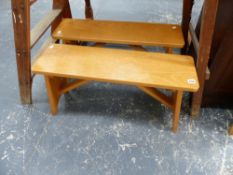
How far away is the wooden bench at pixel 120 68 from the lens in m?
1.18

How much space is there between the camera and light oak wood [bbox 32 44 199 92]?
3.86 ft

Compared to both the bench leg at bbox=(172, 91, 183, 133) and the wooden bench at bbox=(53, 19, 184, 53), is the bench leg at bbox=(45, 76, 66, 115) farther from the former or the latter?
the bench leg at bbox=(172, 91, 183, 133)

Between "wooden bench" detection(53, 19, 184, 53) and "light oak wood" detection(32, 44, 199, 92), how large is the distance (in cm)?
14

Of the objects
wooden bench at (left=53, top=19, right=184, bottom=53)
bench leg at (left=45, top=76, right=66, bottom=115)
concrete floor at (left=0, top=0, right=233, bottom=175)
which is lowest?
concrete floor at (left=0, top=0, right=233, bottom=175)

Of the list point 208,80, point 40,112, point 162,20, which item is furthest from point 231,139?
point 162,20

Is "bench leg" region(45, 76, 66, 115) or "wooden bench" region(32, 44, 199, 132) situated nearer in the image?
"wooden bench" region(32, 44, 199, 132)

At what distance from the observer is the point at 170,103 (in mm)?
1399

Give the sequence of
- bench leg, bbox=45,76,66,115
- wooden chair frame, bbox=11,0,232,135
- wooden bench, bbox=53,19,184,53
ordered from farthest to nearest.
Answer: wooden bench, bbox=53,19,184,53, bench leg, bbox=45,76,66,115, wooden chair frame, bbox=11,0,232,135

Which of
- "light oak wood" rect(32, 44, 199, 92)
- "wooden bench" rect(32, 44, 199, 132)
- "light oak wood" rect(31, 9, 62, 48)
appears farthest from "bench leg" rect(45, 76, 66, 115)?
"light oak wood" rect(31, 9, 62, 48)

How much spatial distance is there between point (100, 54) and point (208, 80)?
0.64 metres

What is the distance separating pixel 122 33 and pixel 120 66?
39cm

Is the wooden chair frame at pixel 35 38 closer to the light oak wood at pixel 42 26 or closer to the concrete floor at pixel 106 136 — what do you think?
the light oak wood at pixel 42 26

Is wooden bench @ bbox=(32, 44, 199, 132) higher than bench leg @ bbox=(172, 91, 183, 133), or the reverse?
wooden bench @ bbox=(32, 44, 199, 132)

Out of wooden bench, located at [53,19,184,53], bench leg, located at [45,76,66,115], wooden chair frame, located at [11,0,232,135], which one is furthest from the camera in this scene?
wooden bench, located at [53,19,184,53]
